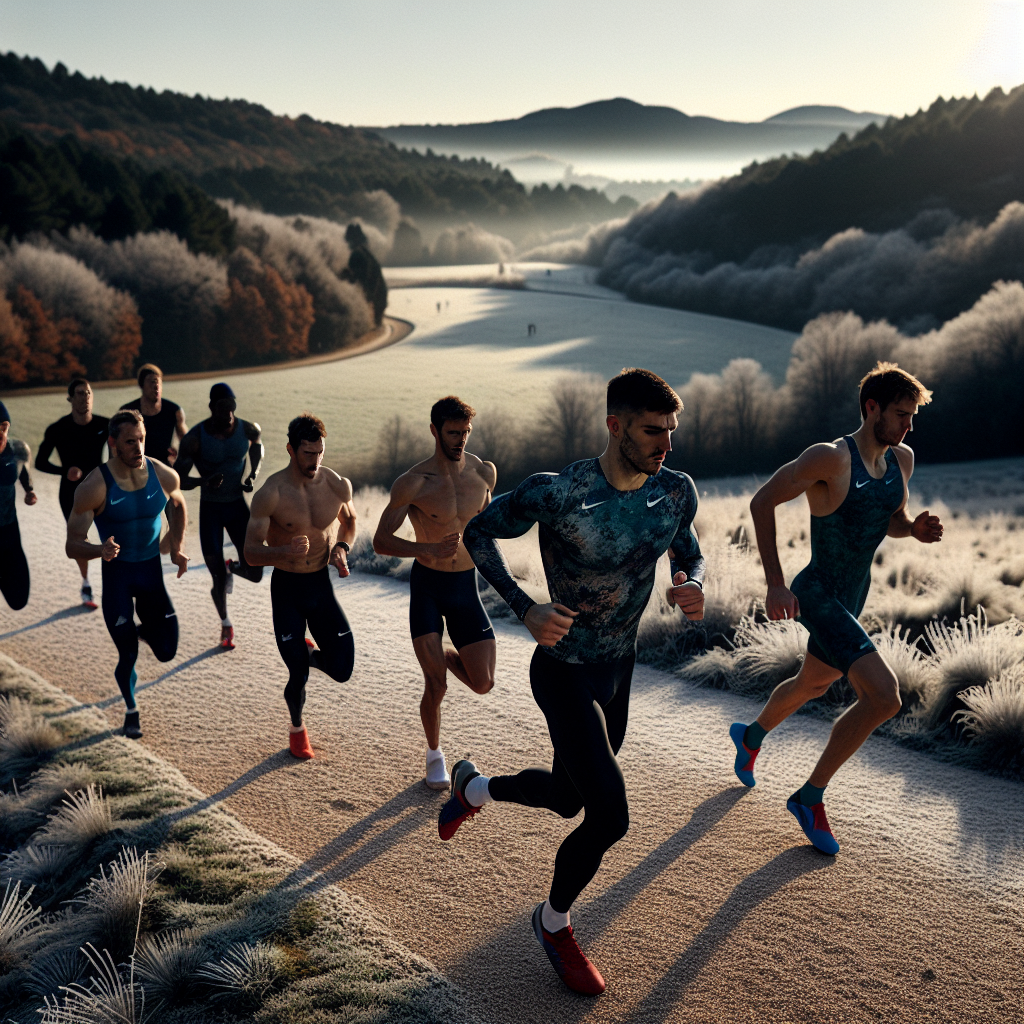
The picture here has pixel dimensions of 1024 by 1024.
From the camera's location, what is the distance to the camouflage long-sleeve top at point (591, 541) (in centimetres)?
350

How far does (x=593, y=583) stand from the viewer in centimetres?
359

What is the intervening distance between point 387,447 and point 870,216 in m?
39.9

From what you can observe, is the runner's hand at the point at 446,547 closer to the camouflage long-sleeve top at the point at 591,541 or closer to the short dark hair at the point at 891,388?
the camouflage long-sleeve top at the point at 591,541

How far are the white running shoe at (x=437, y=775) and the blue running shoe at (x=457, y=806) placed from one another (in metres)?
1.01

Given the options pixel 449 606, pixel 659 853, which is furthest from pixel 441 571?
pixel 659 853

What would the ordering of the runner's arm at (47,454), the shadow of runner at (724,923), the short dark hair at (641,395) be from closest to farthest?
1. the short dark hair at (641,395)
2. the shadow of runner at (724,923)
3. the runner's arm at (47,454)

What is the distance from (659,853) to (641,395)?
8.44 feet

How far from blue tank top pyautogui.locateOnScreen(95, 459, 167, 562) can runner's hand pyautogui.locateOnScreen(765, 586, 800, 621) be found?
163 inches

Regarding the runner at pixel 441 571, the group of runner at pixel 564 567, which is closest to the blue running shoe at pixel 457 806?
the group of runner at pixel 564 567

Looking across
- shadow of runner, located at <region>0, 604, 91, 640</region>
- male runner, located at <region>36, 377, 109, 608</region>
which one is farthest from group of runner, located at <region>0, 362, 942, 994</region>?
shadow of runner, located at <region>0, 604, 91, 640</region>

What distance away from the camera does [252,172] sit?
42.8 m

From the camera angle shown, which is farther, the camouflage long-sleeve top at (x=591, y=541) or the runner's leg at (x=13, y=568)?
the runner's leg at (x=13, y=568)

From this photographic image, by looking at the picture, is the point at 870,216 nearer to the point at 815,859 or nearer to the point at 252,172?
the point at 252,172

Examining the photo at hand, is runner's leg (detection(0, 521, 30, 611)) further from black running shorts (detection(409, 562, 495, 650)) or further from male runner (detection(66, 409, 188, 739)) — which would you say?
black running shorts (detection(409, 562, 495, 650))
